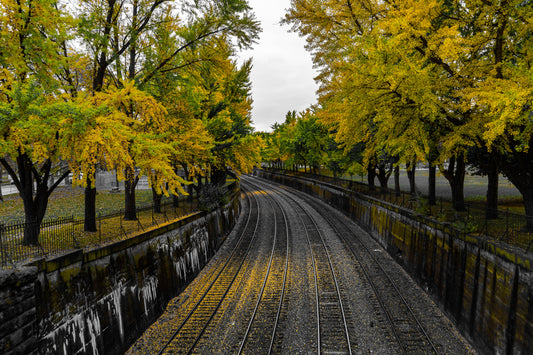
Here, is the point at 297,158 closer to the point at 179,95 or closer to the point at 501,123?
the point at 179,95

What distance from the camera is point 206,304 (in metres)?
12.7

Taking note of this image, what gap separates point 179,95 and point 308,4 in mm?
8498

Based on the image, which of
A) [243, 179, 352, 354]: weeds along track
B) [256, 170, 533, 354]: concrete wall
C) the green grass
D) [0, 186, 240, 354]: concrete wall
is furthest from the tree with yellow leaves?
the green grass

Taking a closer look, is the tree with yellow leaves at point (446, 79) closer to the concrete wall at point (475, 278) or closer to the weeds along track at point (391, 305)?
the concrete wall at point (475, 278)

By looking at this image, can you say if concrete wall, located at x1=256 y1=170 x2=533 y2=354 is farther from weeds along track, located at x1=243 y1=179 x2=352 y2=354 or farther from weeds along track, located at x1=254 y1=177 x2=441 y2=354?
weeds along track, located at x1=243 y1=179 x2=352 y2=354

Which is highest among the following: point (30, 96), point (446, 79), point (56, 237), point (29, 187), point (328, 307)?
point (446, 79)

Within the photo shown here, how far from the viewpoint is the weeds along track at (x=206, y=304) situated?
10.2 metres

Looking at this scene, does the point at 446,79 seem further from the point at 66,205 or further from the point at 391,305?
the point at 66,205

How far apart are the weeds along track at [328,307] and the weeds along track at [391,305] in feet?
5.34

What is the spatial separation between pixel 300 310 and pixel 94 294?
8.08m

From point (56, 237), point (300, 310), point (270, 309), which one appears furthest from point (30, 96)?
point (300, 310)

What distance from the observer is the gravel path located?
9.89 metres

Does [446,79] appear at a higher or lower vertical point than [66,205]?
higher

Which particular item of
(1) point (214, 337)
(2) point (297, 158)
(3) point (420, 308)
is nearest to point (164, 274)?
(1) point (214, 337)
